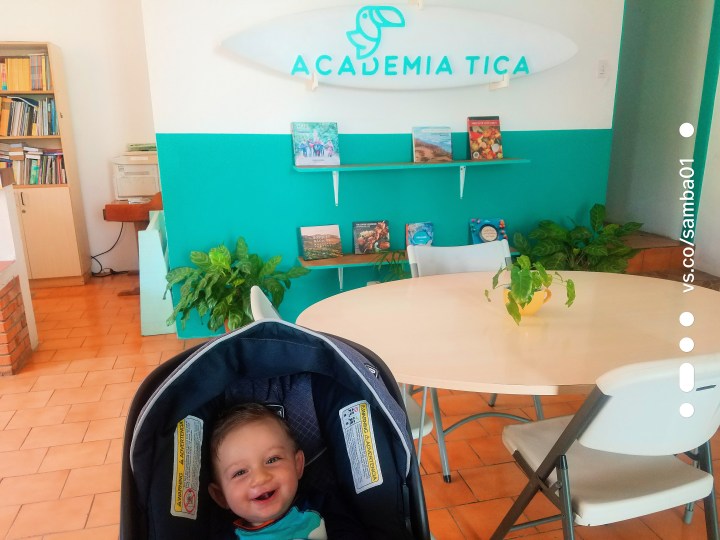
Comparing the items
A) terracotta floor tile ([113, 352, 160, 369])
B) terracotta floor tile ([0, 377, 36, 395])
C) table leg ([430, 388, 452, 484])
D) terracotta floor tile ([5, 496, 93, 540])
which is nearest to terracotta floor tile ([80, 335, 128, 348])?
terracotta floor tile ([113, 352, 160, 369])

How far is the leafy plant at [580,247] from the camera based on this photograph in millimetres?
3719

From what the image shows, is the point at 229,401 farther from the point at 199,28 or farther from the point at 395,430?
the point at 199,28

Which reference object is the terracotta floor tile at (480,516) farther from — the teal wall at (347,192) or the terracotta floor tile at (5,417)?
the terracotta floor tile at (5,417)

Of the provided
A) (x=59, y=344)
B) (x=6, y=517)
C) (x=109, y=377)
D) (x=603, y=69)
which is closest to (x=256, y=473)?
(x=6, y=517)

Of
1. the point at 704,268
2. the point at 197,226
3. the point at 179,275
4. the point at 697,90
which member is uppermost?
the point at 697,90

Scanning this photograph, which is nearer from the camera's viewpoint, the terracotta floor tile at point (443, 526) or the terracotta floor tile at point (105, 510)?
the terracotta floor tile at point (443, 526)

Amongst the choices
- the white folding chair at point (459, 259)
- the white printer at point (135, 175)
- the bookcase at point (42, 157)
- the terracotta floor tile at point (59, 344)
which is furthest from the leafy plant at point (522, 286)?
the bookcase at point (42, 157)

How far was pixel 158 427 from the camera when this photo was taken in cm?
113

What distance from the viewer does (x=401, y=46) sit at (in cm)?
335

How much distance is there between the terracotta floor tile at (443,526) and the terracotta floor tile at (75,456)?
4.80ft

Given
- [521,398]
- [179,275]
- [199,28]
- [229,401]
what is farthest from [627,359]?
[199,28]

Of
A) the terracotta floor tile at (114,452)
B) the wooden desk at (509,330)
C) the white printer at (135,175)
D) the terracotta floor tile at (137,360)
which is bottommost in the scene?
the terracotta floor tile at (114,452)

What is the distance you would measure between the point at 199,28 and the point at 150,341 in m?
2.04

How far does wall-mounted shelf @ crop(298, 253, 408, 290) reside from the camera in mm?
3455
